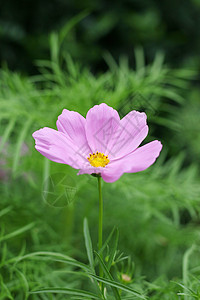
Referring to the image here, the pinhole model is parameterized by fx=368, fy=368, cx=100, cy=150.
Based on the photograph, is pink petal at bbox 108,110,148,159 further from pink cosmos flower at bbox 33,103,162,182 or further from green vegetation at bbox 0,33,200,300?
green vegetation at bbox 0,33,200,300

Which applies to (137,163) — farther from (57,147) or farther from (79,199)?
(79,199)

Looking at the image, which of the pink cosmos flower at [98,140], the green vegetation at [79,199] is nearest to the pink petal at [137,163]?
the pink cosmos flower at [98,140]

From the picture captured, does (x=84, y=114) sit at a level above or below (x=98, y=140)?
above

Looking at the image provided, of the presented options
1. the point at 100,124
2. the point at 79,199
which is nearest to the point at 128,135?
the point at 100,124

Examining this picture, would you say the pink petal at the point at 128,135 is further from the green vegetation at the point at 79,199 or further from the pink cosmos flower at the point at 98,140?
the green vegetation at the point at 79,199

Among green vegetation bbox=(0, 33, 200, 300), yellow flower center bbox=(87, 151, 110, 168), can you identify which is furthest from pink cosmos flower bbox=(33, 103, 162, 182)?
green vegetation bbox=(0, 33, 200, 300)

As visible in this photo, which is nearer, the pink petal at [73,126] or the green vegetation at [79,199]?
the pink petal at [73,126]

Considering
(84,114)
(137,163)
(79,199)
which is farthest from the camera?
(79,199)
